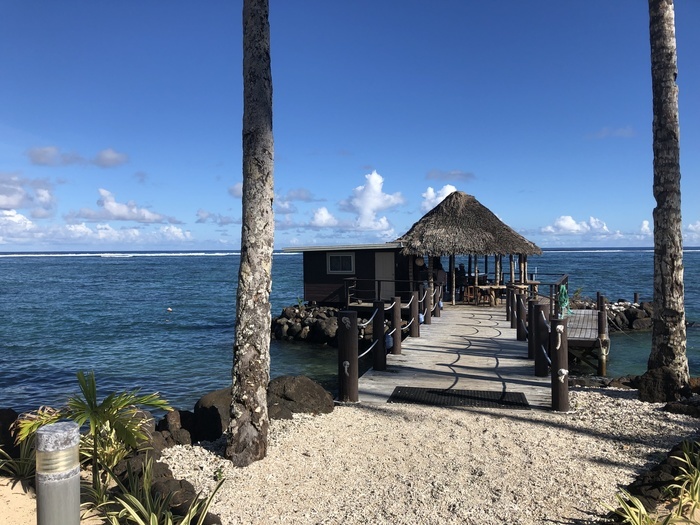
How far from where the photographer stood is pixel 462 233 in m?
21.8

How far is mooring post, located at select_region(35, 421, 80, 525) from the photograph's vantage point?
238 centimetres

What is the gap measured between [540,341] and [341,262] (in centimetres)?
1390

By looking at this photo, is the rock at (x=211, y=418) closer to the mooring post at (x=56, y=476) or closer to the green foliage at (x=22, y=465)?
the green foliage at (x=22, y=465)

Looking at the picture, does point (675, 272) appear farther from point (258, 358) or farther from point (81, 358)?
point (81, 358)

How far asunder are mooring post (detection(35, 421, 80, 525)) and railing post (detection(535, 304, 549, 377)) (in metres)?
7.48

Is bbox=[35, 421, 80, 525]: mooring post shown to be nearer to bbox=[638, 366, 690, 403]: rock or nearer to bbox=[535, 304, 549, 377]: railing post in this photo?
bbox=[638, 366, 690, 403]: rock

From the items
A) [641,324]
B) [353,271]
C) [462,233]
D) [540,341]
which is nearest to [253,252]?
[540,341]

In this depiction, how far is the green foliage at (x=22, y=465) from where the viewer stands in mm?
4883

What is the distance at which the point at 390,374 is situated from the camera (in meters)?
9.14

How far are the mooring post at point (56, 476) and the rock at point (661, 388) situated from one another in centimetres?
725

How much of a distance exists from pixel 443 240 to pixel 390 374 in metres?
12.8

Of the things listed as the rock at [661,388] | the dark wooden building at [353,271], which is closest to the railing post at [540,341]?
the rock at [661,388]

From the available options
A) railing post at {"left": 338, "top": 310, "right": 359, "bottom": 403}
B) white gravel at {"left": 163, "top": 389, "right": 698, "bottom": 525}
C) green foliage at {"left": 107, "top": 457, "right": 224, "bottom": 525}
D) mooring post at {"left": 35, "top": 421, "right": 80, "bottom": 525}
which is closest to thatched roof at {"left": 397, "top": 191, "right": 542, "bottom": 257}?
railing post at {"left": 338, "top": 310, "right": 359, "bottom": 403}

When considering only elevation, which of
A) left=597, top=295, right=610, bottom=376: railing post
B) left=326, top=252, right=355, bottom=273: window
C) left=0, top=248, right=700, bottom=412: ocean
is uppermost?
left=326, top=252, right=355, bottom=273: window
